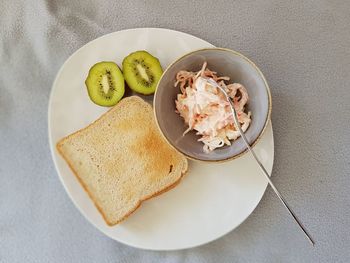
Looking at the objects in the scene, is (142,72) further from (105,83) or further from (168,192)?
(168,192)

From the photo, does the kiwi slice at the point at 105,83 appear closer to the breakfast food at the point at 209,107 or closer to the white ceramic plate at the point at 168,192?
the white ceramic plate at the point at 168,192

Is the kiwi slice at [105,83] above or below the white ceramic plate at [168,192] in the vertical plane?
above

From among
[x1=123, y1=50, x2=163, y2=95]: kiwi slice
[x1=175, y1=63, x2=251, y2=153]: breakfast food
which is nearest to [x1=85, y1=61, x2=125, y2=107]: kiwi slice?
[x1=123, y1=50, x2=163, y2=95]: kiwi slice

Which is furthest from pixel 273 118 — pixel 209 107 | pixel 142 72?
pixel 142 72

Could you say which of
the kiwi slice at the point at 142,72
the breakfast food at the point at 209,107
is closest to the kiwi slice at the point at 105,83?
the kiwi slice at the point at 142,72

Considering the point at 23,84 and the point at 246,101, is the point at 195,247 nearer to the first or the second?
the point at 246,101
